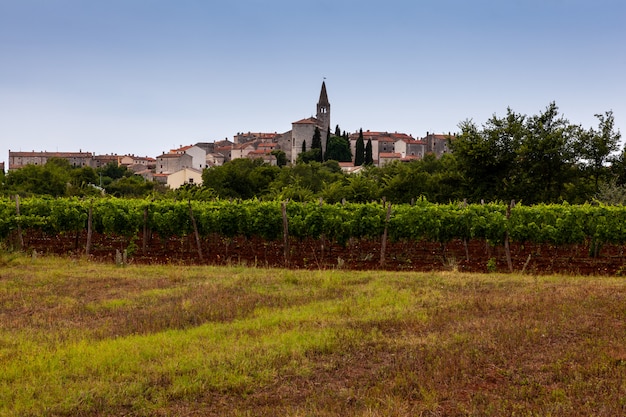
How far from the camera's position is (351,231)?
18078 mm

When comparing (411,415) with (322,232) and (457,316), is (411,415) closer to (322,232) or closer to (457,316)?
(457,316)

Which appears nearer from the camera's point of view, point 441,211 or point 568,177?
point 441,211

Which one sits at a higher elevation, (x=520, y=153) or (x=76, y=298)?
(x=520, y=153)

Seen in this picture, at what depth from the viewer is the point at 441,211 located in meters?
17.6

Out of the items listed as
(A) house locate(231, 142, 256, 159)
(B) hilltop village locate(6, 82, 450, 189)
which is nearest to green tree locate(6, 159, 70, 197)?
(B) hilltop village locate(6, 82, 450, 189)

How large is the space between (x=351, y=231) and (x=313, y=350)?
10626 millimetres

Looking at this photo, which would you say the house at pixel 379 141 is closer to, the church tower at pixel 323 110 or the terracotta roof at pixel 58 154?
the church tower at pixel 323 110

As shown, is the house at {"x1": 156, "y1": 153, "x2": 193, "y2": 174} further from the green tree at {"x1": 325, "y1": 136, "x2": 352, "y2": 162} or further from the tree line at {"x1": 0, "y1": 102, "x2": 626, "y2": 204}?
the tree line at {"x1": 0, "y1": 102, "x2": 626, "y2": 204}

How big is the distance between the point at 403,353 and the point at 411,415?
77.5 inches

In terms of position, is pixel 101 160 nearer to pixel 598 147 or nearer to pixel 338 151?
pixel 338 151

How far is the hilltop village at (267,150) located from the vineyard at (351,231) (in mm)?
89048

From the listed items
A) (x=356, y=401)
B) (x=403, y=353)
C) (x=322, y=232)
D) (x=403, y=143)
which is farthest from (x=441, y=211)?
(x=403, y=143)

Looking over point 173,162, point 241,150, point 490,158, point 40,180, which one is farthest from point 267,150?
point 490,158

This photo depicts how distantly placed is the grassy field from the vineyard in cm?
502
